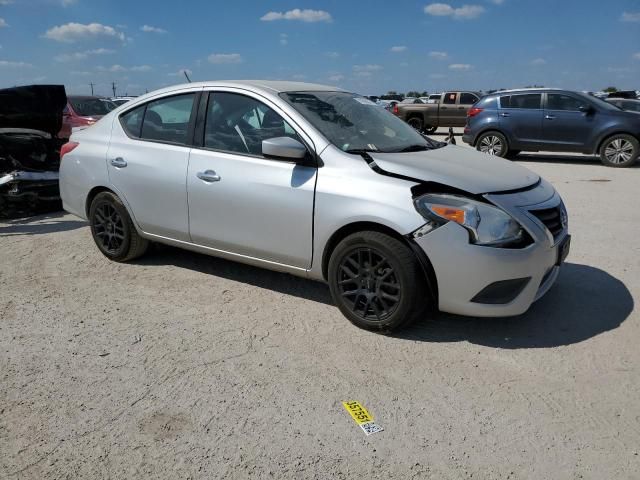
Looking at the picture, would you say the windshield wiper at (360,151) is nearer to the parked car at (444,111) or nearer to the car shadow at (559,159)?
the car shadow at (559,159)

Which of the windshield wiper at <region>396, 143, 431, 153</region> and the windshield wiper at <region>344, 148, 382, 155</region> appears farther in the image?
the windshield wiper at <region>396, 143, 431, 153</region>

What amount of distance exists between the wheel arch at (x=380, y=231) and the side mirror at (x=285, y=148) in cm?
59

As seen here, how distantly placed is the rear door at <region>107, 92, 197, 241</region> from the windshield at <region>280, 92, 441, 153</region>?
39.7 inches

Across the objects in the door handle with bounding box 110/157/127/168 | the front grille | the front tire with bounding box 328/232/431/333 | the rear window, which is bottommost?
the front tire with bounding box 328/232/431/333

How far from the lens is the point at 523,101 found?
42.3 feet

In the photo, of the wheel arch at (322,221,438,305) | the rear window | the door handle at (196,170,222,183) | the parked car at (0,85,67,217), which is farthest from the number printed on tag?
the rear window

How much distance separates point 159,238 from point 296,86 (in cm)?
177

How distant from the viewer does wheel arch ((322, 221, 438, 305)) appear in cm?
340

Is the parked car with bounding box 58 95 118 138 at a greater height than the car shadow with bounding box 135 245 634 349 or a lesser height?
greater

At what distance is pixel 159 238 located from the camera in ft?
15.7

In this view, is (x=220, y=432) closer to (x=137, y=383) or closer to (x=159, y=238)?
(x=137, y=383)

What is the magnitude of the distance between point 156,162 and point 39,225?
3.25m

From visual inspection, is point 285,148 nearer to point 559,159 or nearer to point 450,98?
point 559,159

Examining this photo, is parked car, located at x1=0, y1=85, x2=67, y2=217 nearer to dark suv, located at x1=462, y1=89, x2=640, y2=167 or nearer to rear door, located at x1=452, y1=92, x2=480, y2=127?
dark suv, located at x1=462, y1=89, x2=640, y2=167
